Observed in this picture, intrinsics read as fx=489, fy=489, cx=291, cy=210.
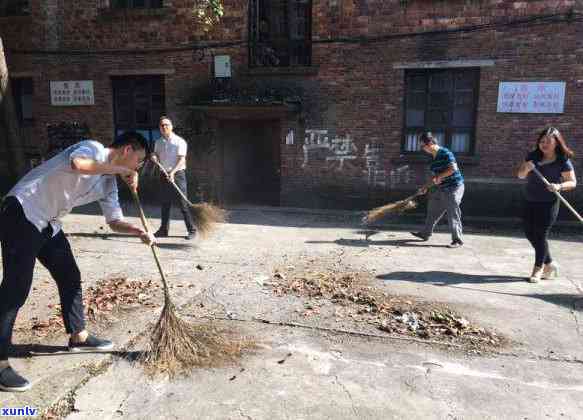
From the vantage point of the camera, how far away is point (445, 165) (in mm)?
7656

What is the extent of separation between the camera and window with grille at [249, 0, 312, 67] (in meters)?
10.9

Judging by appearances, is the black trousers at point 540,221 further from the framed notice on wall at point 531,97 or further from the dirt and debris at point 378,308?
the framed notice on wall at point 531,97

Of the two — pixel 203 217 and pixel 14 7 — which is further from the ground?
pixel 14 7

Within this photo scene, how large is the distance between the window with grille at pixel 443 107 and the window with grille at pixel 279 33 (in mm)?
2468

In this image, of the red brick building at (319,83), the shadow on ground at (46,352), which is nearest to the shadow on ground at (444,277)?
the shadow on ground at (46,352)

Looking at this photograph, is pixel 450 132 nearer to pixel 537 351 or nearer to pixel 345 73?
pixel 345 73

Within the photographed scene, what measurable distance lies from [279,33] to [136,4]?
3.61 metres

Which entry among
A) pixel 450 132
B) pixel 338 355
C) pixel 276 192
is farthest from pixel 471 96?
pixel 338 355

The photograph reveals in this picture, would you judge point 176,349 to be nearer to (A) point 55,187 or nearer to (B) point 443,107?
(A) point 55,187

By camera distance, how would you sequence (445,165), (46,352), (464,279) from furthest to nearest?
(445,165), (464,279), (46,352)

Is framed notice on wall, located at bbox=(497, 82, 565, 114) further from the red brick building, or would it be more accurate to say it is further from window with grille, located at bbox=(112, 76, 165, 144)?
window with grille, located at bbox=(112, 76, 165, 144)

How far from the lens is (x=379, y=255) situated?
7.34 metres

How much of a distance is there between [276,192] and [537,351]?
794 centimetres

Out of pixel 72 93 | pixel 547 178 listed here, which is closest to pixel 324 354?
pixel 547 178
